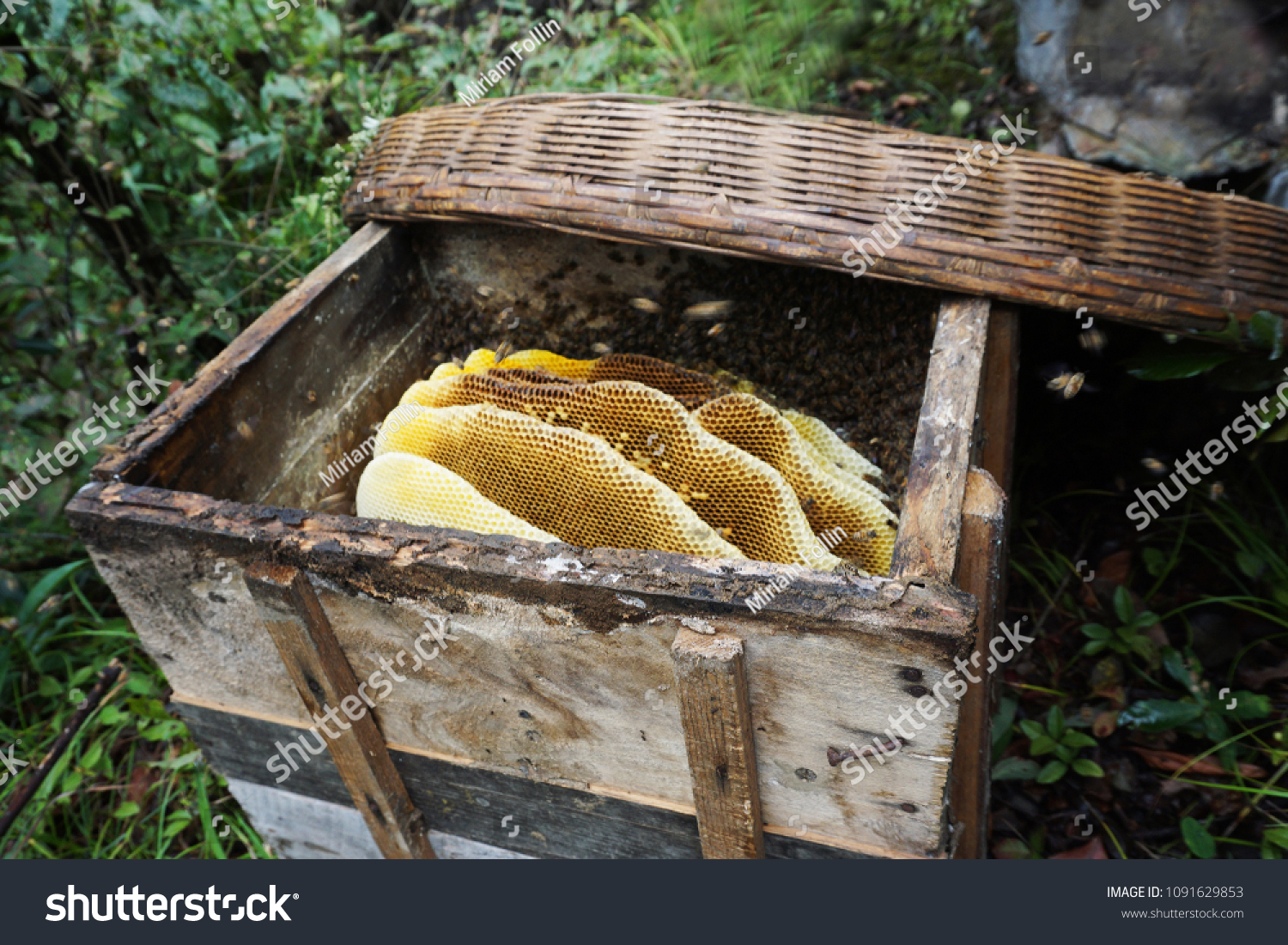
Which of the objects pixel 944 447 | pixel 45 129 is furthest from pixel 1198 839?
pixel 45 129

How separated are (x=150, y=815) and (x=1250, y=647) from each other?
3008mm

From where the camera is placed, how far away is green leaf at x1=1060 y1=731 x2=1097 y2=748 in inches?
81.9

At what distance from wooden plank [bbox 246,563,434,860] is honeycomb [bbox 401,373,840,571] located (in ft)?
1.53

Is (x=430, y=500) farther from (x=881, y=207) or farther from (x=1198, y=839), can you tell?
(x=1198, y=839)

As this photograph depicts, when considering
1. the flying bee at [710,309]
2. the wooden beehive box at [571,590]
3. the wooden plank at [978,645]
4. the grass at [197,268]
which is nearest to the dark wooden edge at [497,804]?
the wooden beehive box at [571,590]

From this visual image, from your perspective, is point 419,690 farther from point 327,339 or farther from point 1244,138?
point 1244,138

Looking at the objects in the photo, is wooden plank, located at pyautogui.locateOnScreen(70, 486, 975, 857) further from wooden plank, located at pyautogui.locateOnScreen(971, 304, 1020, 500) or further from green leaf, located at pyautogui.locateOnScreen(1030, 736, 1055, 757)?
green leaf, located at pyautogui.locateOnScreen(1030, 736, 1055, 757)

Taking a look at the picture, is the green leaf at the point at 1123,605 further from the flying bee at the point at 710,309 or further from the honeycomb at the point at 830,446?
the flying bee at the point at 710,309

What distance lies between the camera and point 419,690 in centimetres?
152

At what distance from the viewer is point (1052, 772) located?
205cm

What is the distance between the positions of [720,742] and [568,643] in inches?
11.0

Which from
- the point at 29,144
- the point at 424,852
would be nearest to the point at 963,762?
the point at 424,852

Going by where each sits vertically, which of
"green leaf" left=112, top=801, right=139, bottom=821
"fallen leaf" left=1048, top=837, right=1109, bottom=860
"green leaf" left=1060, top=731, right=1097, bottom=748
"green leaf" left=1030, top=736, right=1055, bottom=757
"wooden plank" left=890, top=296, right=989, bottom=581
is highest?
"wooden plank" left=890, top=296, right=989, bottom=581

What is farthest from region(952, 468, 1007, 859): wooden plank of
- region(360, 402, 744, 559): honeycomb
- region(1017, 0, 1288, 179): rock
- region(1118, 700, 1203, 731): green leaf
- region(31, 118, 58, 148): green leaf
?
region(31, 118, 58, 148): green leaf
